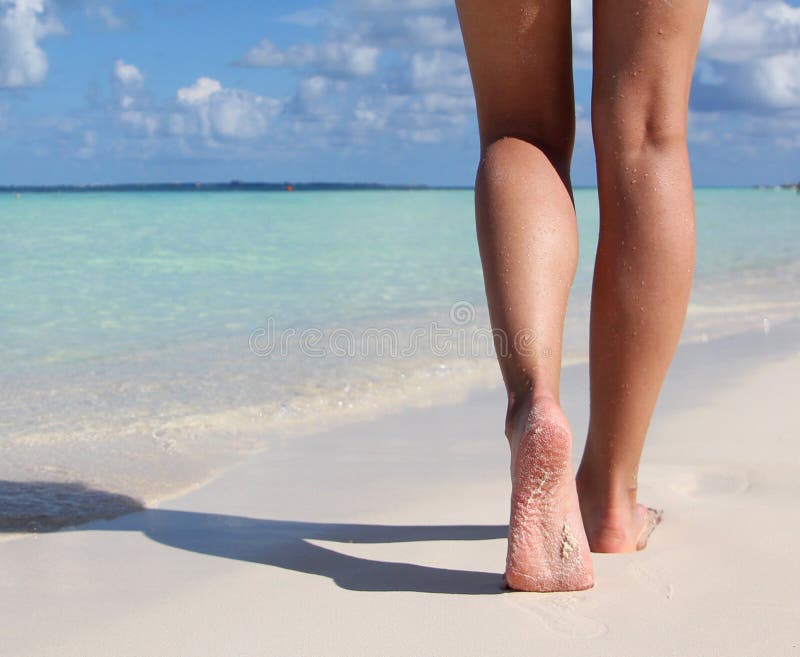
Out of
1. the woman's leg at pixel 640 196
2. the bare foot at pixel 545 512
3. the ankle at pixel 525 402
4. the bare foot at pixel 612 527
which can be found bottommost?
the bare foot at pixel 612 527

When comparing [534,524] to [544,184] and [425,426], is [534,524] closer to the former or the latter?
[544,184]

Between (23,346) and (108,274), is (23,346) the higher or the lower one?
the higher one

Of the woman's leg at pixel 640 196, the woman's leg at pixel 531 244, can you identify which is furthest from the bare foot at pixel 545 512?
the woman's leg at pixel 640 196

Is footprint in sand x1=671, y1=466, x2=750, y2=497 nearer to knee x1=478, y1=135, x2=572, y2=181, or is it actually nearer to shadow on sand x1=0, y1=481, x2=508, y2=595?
shadow on sand x1=0, y1=481, x2=508, y2=595

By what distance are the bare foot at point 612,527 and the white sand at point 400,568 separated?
32 mm

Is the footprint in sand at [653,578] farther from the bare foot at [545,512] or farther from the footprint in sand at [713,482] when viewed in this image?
the footprint in sand at [713,482]

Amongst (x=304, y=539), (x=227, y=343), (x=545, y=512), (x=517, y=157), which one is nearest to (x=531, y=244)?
(x=517, y=157)

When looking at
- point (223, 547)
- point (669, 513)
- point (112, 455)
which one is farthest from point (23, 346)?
point (669, 513)

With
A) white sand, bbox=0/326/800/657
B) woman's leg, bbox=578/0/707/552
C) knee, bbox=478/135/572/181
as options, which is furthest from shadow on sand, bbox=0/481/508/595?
knee, bbox=478/135/572/181

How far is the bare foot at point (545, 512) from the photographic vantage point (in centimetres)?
115

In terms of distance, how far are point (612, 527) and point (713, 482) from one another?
496 mm

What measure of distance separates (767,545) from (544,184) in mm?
635

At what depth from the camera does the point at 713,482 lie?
5.90ft

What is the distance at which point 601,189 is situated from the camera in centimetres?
134
